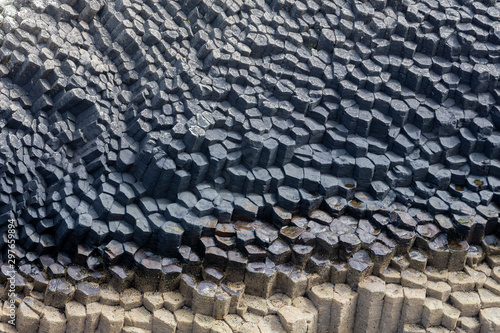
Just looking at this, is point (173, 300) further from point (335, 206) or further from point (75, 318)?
point (335, 206)

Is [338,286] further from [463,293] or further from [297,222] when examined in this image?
[463,293]

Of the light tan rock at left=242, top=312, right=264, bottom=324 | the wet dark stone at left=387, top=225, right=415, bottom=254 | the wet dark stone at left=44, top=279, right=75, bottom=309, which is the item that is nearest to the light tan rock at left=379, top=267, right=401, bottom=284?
the wet dark stone at left=387, top=225, right=415, bottom=254

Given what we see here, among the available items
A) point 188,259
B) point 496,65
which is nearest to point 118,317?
point 188,259

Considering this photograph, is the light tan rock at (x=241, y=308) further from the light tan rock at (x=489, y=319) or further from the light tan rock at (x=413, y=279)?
the light tan rock at (x=489, y=319)

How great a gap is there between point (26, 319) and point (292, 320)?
4.90 ft

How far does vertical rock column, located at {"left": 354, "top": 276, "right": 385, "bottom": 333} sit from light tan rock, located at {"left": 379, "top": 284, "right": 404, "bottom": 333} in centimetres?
3

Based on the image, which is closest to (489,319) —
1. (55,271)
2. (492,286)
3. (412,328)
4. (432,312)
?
(492,286)

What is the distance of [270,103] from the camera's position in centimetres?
435

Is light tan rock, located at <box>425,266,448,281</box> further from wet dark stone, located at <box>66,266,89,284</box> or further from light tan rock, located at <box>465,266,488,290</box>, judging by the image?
wet dark stone, located at <box>66,266,89,284</box>

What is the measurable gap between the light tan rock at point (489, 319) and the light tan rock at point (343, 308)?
0.75 meters

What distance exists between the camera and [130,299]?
12.6 feet

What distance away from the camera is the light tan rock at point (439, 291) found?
3.98 metres

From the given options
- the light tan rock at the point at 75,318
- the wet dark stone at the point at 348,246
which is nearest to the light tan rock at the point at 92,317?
the light tan rock at the point at 75,318

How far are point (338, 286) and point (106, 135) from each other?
1.73m
